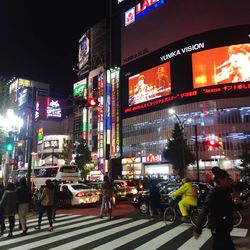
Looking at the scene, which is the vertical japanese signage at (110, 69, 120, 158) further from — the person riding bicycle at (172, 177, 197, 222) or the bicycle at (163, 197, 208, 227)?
the person riding bicycle at (172, 177, 197, 222)

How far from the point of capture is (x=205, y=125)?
66062mm

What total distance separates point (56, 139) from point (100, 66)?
24309 millimetres

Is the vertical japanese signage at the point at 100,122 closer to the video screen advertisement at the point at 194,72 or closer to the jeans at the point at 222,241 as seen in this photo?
the video screen advertisement at the point at 194,72

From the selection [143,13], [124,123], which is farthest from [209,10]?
[124,123]

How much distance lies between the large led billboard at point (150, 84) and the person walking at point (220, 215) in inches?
2779

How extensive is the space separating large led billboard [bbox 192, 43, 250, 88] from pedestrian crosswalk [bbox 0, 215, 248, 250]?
190 ft

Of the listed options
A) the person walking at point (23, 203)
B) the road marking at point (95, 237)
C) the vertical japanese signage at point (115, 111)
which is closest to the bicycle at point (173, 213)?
the road marking at point (95, 237)

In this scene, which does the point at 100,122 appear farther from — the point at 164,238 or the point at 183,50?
the point at 164,238

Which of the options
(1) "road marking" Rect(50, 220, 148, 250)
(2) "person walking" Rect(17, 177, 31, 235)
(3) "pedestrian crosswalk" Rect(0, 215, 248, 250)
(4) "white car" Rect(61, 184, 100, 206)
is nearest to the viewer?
(3) "pedestrian crosswalk" Rect(0, 215, 248, 250)

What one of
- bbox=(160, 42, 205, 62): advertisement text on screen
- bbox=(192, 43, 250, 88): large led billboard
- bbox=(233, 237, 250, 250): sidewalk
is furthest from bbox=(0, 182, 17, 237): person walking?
bbox=(160, 42, 205, 62): advertisement text on screen

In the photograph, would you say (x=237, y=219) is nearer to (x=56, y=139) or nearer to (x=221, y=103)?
(x=221, y=103)

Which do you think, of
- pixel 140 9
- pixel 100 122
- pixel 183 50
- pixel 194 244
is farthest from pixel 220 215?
pixel 140 9

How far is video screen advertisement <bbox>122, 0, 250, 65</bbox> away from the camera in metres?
71.6

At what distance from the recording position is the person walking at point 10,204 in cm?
1052
